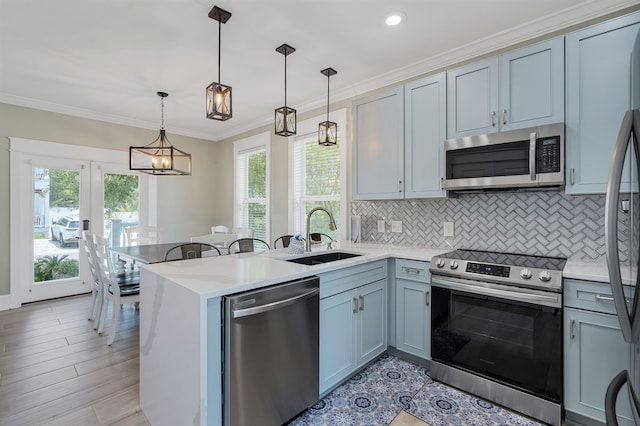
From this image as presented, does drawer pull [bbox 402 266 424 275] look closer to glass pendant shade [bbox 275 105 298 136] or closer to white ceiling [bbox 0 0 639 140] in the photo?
glass pendant shade [bbox 275 105 298 136]

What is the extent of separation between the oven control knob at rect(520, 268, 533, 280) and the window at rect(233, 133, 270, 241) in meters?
3.57

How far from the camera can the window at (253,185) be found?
491 centimetres

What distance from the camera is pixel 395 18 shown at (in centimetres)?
235

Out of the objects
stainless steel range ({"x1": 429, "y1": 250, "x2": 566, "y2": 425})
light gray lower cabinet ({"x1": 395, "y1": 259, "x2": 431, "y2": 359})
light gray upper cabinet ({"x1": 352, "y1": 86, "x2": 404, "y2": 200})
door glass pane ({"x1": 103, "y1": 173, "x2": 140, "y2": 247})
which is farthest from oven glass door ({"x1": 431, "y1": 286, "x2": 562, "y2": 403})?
door glass pane ({"x1": 103, "y1": 173, "x2": 140, "y2": 247})

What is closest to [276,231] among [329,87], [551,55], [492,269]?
[329,87]

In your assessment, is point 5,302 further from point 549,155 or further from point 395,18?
point 549,155

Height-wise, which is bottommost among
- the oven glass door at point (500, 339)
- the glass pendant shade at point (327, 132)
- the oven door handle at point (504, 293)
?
the oven glass door at point (500, 339)

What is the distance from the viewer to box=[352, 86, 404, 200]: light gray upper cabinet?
9.36 ft

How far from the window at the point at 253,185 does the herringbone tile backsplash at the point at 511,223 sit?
2.30 meters

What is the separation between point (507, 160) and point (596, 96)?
595mm

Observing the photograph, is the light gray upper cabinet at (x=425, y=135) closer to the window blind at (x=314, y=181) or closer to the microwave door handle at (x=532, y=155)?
the microwave door handle at (x=532, y=155)

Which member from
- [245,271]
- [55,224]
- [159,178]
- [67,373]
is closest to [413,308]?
[245,271]

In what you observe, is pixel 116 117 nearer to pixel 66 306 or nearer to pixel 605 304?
pixel 66 306

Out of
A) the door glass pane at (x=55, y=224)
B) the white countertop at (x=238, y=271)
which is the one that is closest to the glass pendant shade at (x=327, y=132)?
the white countertop at (x=238, y=271)
